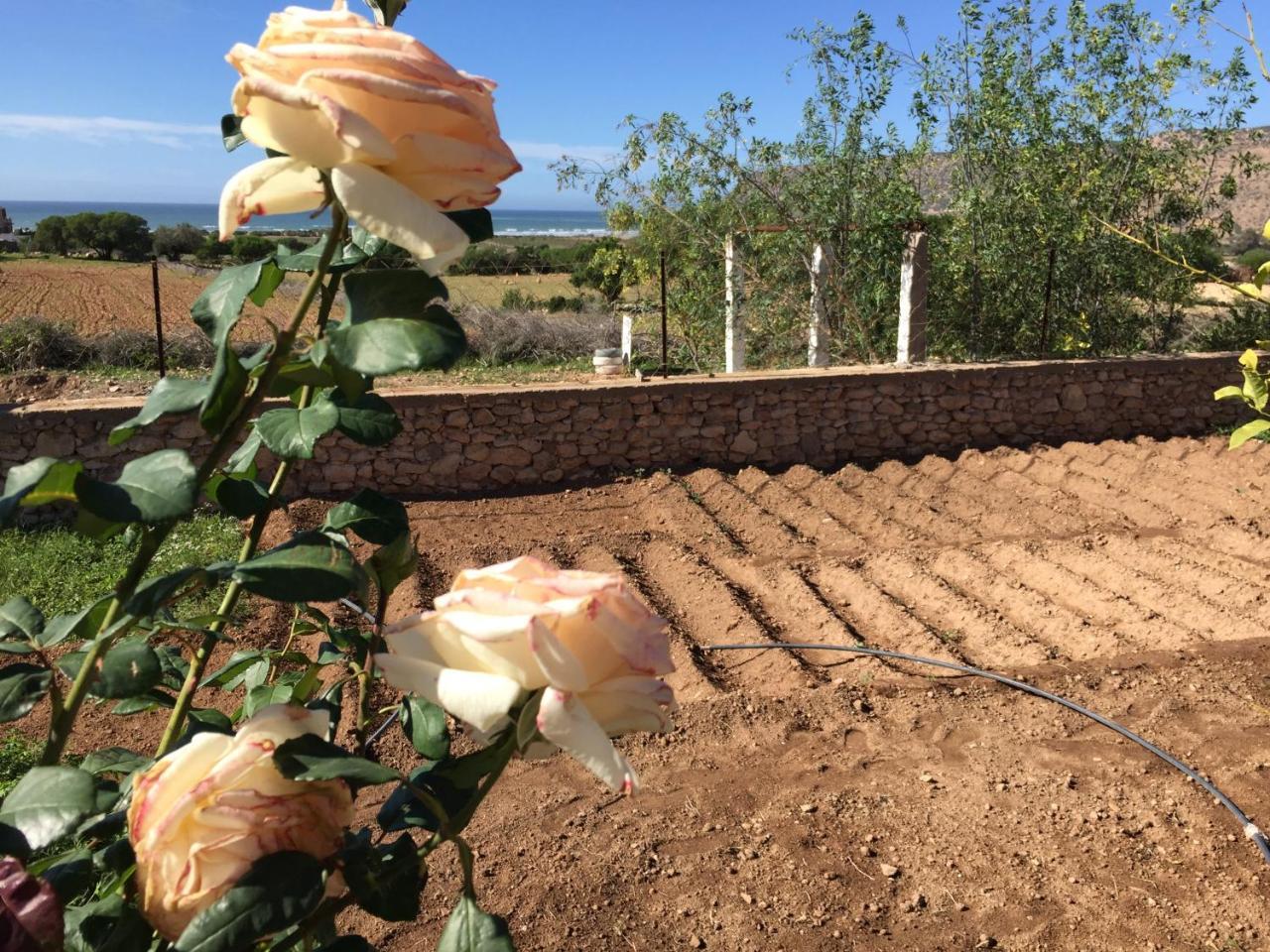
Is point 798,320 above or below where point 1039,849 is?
above

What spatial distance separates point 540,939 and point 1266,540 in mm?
4537

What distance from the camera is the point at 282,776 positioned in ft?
1.74

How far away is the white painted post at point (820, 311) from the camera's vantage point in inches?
320

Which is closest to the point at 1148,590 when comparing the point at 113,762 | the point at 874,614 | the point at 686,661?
the point at 874,614

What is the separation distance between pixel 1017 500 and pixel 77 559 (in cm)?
510

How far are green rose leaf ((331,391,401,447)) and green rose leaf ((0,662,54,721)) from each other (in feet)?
0.80

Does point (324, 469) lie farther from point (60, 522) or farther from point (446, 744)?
point (446, 744)

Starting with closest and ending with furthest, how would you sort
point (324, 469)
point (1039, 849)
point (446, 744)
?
point (446, 744) → point (1039, 849) → point (324, 469)

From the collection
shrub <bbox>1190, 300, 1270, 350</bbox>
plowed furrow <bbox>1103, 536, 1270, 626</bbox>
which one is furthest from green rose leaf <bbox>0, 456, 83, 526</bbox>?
shrub <bbox>1190, 300, 1270, 350</bbox>

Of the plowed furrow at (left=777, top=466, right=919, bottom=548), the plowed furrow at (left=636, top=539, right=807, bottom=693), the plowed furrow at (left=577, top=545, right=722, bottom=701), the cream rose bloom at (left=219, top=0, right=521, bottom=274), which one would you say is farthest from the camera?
the plowed furrow at (left=777, top=466, right=919, bottom=548)

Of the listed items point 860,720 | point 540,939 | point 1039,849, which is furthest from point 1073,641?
point 540,939

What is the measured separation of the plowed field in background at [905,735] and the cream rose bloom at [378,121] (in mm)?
2396

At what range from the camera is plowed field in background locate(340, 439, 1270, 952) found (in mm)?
2689

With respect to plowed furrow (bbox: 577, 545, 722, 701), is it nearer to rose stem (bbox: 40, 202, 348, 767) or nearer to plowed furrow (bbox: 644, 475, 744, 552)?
plowed furrow (bbox: 644, 475, 744, 552)
